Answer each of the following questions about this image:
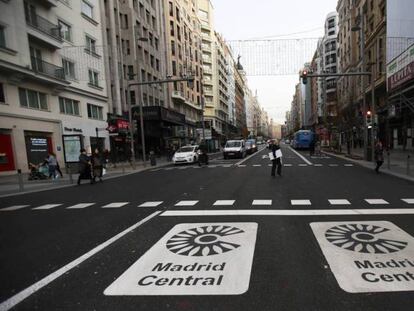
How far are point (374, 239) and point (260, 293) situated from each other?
2618 mm

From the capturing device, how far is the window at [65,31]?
2608 cm

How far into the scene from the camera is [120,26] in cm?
3691

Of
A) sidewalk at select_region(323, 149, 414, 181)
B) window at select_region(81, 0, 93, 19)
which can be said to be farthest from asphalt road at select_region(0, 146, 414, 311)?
window at select_region(81, 0, 93, 19)

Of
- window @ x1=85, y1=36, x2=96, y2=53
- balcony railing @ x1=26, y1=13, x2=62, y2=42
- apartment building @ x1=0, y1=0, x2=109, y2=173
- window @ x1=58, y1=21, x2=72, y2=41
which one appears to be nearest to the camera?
apartment building @ x1=0, y1=0, x2=109, y2=173

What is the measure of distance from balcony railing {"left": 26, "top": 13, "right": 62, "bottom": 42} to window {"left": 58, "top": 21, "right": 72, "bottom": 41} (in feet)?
4.19

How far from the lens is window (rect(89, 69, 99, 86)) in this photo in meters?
29.5

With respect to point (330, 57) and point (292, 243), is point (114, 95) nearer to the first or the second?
point (292, 243)

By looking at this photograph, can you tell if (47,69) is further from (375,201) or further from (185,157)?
(375,201)

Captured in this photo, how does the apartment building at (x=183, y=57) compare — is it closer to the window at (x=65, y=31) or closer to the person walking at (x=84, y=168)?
the window at (x=65, y=31)

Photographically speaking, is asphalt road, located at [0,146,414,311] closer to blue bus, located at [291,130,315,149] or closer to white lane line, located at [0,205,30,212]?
white lane line, located at [0,205,30,212]

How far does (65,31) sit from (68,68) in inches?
Result: 125

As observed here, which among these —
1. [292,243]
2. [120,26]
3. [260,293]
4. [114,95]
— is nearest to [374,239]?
[292,243]

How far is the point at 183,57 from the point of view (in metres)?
56.4

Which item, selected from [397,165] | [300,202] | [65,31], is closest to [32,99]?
[65,31]
